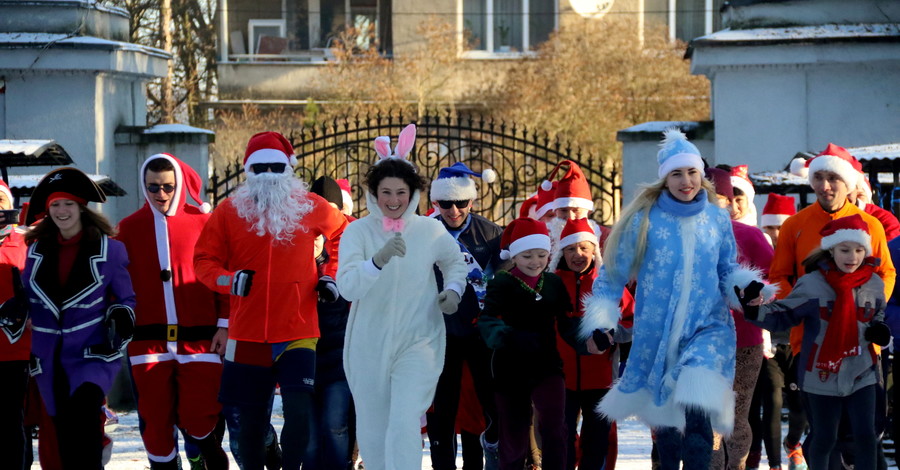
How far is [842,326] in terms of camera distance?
7234 millimetres

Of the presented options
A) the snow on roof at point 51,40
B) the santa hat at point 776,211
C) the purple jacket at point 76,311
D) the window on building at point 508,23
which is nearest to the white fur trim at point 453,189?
the purple jacket at point 76,311

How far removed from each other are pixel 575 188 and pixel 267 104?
24.8 m

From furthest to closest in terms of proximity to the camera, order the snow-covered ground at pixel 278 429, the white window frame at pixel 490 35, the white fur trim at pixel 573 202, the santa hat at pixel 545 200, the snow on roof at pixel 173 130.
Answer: the white window frame at pixel 490 35
the snow on roof at pixel 173 130
the snow-covered ground at pixel 278 429
the santa hat at pixel 545 200
the white fur trim at pixel 573 202

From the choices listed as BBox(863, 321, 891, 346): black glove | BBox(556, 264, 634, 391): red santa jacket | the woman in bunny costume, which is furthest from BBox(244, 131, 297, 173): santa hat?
BBox(863, 321, 891, 346): black glove

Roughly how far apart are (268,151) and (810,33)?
750cm

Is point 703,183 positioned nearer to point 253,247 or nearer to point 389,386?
point 389,386

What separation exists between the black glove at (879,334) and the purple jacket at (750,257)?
29.4 inches

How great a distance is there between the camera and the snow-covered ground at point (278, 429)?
30.9ft

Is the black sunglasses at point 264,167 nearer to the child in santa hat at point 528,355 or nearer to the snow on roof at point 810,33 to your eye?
the child in santa hat at point 528,355

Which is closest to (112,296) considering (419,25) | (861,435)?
(861,435)

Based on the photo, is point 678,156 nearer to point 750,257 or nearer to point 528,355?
point 750,257

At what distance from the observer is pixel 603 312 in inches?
268

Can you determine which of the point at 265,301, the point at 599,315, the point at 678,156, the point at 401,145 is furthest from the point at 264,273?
the point at 678,156

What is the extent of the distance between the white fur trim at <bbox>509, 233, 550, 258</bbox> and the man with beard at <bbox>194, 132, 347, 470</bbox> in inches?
40.1
